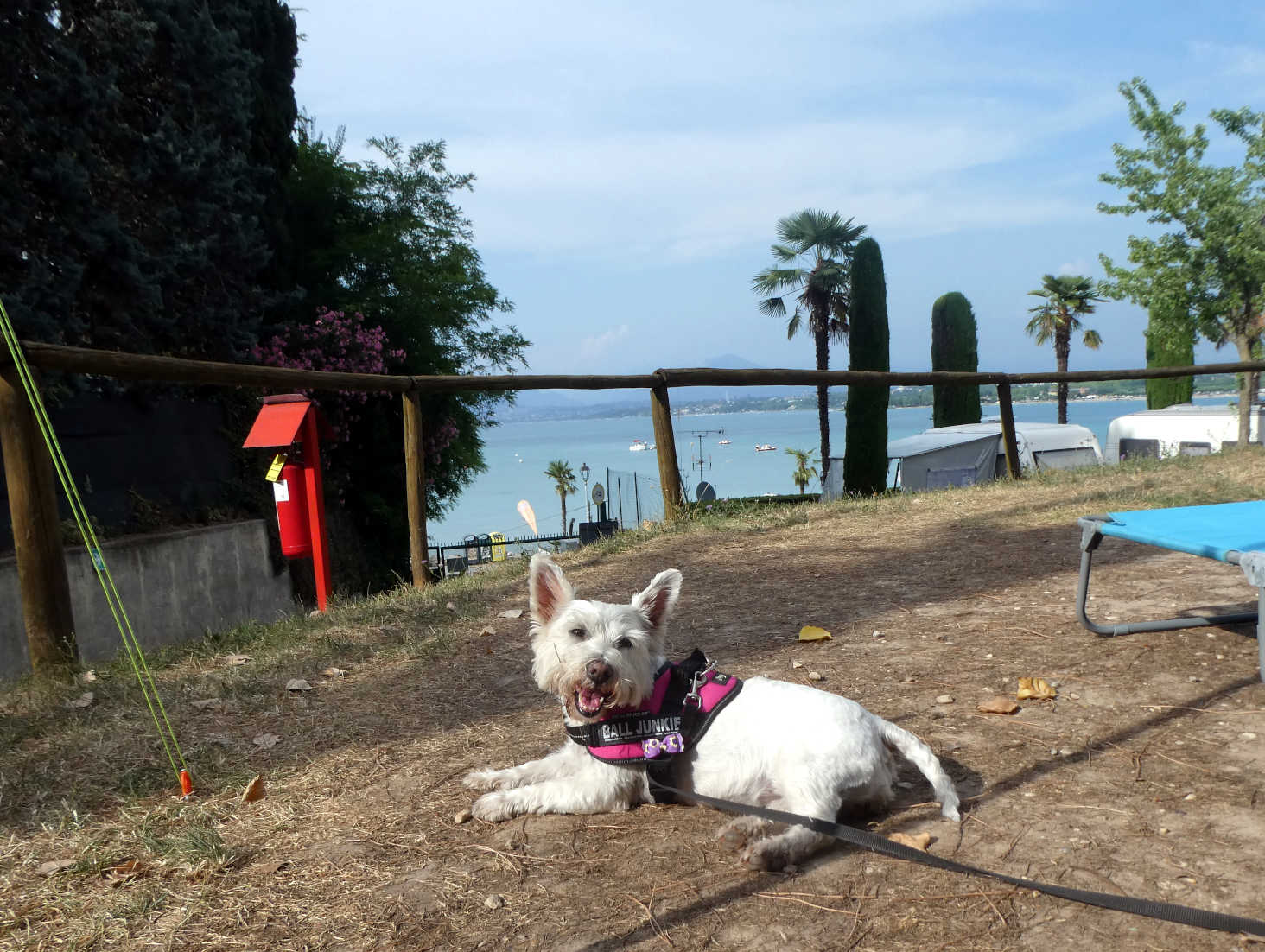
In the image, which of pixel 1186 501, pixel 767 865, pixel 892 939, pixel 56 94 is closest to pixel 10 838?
pixel 767 865

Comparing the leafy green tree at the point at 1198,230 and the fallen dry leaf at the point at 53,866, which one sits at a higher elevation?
the leafy green tree at the point at 1198,230

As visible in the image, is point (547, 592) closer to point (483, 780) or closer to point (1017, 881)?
point (483, 780)

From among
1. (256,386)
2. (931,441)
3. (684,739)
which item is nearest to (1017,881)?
(684,739)

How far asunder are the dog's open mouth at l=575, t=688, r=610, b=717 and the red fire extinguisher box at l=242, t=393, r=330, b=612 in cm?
539

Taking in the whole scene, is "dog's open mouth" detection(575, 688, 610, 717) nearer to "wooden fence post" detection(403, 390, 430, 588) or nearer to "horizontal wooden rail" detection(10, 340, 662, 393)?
"horizontal wooden rail" detection(10, 340, 662, 393)

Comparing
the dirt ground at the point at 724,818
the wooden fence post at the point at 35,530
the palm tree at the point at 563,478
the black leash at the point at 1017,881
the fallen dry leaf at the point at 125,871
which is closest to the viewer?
the black leash at the point at 1017,881

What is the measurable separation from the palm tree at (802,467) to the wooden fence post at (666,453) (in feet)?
199

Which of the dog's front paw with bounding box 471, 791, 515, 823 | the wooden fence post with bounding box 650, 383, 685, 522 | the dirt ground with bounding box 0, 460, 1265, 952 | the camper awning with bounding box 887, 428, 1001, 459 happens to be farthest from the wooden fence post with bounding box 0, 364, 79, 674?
the camper awning with bounding box 887, 428, 1001, 459

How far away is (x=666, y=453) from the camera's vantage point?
9.36m

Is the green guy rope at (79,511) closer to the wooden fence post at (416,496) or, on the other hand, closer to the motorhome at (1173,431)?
the wooden fence post at (416,496)

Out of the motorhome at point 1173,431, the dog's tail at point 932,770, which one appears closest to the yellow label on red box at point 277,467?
the dog's tail at point 932,770

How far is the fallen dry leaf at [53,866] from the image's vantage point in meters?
2.88

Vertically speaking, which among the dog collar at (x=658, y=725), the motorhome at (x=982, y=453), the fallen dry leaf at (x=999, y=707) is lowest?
the motorhome at (x=982, y=453)

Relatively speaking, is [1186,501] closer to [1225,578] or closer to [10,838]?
[1225,578]
